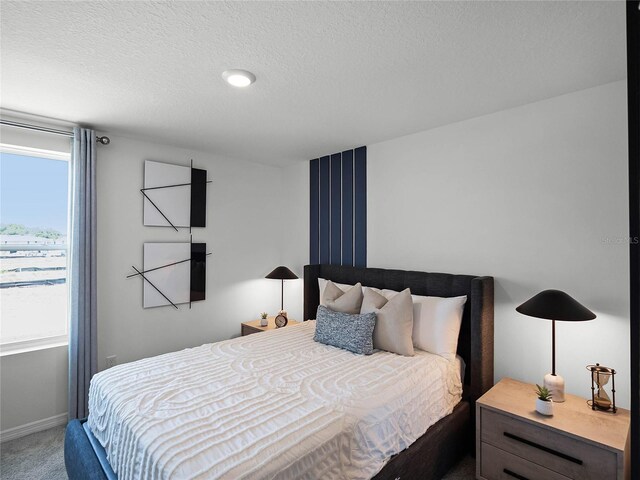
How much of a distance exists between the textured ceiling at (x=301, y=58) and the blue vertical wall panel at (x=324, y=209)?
108 centimetres

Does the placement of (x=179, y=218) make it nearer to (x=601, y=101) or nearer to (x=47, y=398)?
(x=47, y=398)

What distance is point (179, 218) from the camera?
362 centimetres

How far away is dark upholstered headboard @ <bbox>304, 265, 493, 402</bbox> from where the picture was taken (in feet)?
8.05

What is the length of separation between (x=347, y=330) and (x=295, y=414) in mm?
1038

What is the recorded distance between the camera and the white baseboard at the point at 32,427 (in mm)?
2653

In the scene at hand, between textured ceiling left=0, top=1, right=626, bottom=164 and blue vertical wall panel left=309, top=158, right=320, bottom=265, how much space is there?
3.97 feet

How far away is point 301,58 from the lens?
6.17 feet

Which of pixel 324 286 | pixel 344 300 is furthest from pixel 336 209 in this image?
pixel 344 300

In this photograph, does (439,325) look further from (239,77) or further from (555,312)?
(239,77)

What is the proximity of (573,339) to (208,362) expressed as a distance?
98.9 inches

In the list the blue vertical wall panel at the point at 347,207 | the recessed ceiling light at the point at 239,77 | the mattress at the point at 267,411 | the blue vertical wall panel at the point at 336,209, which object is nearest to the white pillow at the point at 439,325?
the mattress at the point at 267,411

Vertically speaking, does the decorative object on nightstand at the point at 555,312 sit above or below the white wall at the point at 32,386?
above

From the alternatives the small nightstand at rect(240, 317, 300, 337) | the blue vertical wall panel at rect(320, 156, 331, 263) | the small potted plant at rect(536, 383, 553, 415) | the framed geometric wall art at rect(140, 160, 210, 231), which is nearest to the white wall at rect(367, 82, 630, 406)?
the small potted plant at rect(536, 383, 553, 415)

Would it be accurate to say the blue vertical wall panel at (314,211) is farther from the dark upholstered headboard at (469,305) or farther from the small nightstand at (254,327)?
the dark upholstered headboard at (469,305)
